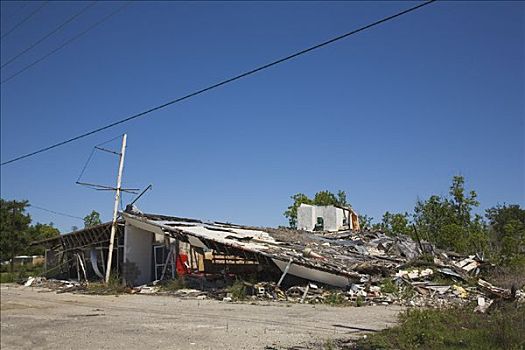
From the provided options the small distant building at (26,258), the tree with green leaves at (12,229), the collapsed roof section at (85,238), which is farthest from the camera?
the small distant building at (26,258)

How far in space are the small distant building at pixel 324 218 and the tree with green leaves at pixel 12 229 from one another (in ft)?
89.6

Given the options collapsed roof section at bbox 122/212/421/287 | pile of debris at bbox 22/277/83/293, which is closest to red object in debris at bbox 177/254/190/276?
collapsed roof section at bbox 122/212/421/287

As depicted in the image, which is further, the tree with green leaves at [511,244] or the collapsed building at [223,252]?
the tree with green leaves at [511,244]

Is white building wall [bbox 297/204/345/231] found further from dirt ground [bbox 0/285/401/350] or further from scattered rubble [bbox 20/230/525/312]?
dirt ground [bbox 0/285/401/350]

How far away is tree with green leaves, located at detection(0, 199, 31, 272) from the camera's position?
168 ft

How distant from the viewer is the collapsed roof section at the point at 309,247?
22516 mm

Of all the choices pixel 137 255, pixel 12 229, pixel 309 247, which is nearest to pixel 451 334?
pixel 309 247

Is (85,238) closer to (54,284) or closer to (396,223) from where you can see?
(54,284)

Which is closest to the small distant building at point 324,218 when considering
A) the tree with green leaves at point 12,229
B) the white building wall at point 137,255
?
the white building wall at point 137,255

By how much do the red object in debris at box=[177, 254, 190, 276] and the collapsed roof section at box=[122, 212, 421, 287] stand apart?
169cm

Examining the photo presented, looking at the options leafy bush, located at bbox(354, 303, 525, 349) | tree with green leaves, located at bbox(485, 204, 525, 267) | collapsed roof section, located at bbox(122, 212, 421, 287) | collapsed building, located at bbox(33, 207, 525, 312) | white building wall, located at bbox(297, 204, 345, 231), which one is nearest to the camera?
leafy bush, located at bbox(354, 303, 525, 349)

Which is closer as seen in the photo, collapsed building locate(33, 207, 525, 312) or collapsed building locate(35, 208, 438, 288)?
collapsed building locate(33, 207, 525, 312)

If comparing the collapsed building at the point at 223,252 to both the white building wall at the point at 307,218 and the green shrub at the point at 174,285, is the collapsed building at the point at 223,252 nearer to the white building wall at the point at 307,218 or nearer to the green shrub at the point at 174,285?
the green shrub at the point at 174,285

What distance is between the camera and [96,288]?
27.8 meters
